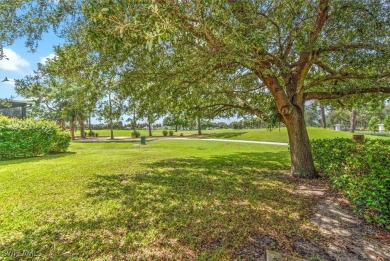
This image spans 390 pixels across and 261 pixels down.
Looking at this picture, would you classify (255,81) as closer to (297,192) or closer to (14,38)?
(297,192)

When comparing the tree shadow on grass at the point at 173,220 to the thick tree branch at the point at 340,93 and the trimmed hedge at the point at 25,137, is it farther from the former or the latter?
the trimmed hedge at the point at 25,137

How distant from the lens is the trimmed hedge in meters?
11.0

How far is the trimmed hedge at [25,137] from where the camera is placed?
11.0 metres

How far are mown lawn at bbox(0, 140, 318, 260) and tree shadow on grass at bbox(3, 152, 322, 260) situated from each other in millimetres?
14

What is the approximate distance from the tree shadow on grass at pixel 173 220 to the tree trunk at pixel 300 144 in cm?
103

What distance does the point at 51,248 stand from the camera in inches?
119

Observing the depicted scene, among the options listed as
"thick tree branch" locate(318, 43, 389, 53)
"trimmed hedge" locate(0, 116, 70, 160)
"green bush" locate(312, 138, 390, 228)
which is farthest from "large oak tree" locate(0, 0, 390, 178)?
"trimmed hedge" locate(0, 116, 70, 160)

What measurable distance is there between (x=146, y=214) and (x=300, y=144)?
532 centimetres

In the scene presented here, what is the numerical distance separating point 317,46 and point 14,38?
296 inches

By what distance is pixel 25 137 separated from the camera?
11570mm

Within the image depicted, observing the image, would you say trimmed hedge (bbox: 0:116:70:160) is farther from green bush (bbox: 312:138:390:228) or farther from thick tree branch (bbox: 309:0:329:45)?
green bush (bbox: 312:138:390:228)

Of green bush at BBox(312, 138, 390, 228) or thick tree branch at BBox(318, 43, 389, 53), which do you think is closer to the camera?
green bush at BBox(312, 138, 390, 228)

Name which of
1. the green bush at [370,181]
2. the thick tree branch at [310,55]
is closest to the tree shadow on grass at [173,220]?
the green bush at [370,181]

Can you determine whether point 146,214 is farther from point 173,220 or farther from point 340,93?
point 340,93
